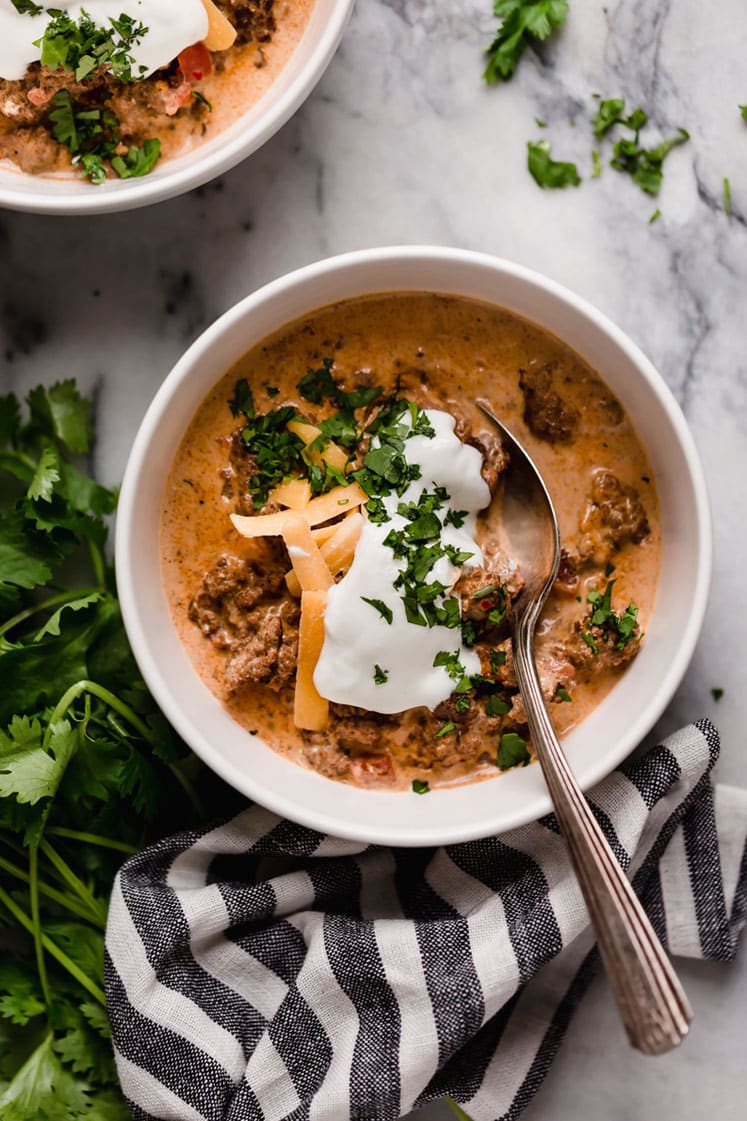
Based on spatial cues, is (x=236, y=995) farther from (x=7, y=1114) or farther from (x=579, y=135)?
(x=579, y=135)

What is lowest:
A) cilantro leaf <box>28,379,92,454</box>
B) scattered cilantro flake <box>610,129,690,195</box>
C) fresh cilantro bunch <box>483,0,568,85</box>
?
cilantro leaf <box>28,379,92,454</box>

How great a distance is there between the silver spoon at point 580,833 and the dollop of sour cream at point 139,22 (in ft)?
4.47

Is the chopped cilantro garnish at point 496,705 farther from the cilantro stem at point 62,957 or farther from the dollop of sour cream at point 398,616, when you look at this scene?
the cilantro stem at point 62,957

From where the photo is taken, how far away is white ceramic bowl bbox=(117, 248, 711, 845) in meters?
3.02

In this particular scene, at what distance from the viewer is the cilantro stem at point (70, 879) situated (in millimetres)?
3387

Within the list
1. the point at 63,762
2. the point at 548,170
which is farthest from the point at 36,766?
the point at 548,170

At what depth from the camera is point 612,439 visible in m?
3.28

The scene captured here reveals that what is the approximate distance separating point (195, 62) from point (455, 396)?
1287 millimetres

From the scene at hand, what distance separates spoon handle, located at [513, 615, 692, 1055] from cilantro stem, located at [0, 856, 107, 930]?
5.13ft

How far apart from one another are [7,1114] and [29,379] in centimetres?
223

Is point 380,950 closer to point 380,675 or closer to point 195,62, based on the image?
point 380,675

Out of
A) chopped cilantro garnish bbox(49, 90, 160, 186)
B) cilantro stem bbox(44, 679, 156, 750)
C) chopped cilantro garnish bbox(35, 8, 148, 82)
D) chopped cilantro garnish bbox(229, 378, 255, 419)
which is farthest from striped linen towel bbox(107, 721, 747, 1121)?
chopped cilantro garnish bbox(35, 8, 148, 82)

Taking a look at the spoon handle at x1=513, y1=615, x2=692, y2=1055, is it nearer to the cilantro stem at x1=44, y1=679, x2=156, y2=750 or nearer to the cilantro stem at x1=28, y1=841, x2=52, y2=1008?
the cilantro stem at x1=44, y1=679, x2=156, y2=750

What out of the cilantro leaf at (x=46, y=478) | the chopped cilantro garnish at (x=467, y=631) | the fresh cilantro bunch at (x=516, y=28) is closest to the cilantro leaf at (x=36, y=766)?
the cilantro leaf at (x=46, y=478)
